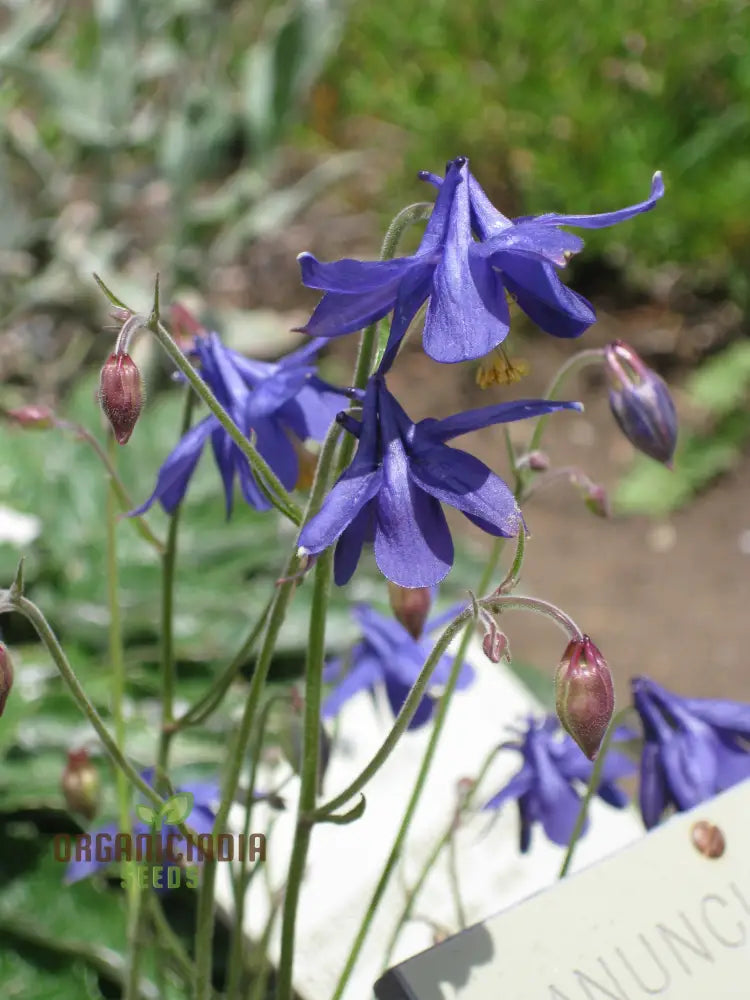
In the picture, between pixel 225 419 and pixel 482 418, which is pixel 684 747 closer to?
pixel 482 418

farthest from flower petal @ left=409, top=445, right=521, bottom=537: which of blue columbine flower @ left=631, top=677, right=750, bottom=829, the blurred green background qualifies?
the blurred green background

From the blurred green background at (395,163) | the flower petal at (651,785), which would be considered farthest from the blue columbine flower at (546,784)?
the blurred green background at (395,163)

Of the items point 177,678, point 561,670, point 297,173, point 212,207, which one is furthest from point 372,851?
point 297,173

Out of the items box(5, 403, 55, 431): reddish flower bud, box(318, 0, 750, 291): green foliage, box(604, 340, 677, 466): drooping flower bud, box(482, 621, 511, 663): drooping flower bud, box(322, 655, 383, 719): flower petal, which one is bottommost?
box(482, 621, 511, 663): drooping flower bud

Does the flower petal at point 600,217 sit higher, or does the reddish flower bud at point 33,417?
the reddish flower bud at point 33,417

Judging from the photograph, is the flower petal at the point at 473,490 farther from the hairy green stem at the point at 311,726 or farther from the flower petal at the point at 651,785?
the flower petal at the point at 651,785

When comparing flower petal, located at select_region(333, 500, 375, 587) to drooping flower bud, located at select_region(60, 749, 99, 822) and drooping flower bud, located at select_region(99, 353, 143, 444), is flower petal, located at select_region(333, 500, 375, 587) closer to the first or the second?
drooping flower bud, located at select_region(99, 353, 143, 444)
